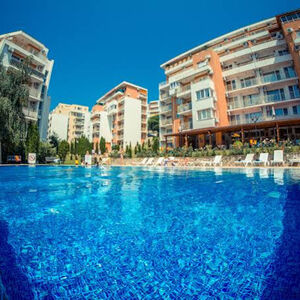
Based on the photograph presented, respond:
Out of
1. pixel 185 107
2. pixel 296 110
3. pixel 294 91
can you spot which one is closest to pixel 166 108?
pixel 185 107

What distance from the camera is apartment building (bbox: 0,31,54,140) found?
25.6 metres

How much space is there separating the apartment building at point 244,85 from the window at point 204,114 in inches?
5.3

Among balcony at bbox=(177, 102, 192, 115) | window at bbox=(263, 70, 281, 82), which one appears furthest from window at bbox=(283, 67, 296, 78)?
balcony at bbox=(177, 102, 192, 115)

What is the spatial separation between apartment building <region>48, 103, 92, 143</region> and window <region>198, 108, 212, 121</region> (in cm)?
4182

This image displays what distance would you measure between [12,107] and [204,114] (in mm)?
23607

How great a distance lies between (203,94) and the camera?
80.3 feet

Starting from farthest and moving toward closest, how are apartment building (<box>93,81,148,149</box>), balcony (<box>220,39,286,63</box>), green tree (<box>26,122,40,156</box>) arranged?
apartment building (<box>93,81,148,149</box>)
balcony (<box>220,39,286,63</box>)
green tree (<box>26,122,40,156</box>)

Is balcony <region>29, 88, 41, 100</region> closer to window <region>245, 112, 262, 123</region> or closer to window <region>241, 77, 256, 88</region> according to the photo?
window <region>241, 77, 256, 88</region>

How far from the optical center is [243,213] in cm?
376

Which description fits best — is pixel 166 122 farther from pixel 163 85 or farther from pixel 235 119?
pixel 235 119

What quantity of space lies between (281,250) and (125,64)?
57493mm

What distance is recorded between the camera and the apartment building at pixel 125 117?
43.1 metres

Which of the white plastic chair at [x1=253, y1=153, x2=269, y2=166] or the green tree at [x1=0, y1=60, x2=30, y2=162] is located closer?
the white plastic chair at [x1=253, y1=153, x2=269, y2=166]

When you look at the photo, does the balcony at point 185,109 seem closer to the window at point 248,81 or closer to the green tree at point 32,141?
the window at point 248,81
